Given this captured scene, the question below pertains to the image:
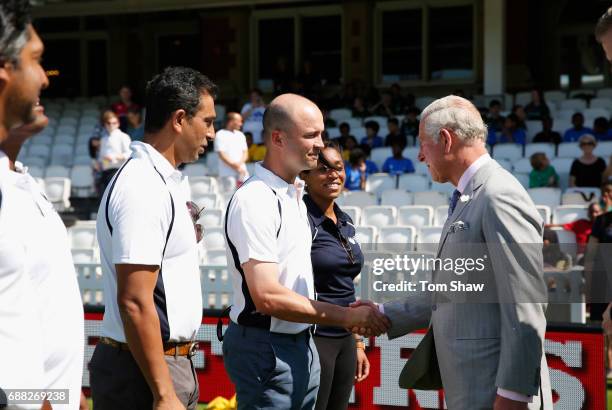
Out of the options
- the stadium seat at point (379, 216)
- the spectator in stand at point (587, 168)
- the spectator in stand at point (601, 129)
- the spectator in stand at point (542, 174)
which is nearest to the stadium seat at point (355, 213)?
the stadium seat at point (379, 216)

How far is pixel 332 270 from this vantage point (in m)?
4.52

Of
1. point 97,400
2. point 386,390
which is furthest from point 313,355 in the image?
point 386,390

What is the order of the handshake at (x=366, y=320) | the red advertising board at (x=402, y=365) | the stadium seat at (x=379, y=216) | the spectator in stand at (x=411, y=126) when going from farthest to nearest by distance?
the spectator in stand at (x=411, y=126)
the stadium seat at (x=379, y=216)
the red advertising board at (x=402, y=365)
the handshake at (x=366, y=320)

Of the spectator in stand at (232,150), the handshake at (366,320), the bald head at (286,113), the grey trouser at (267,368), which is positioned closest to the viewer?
the grey trouser at (267,368)

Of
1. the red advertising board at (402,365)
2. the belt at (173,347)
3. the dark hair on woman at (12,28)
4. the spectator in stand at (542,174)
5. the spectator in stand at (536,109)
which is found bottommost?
the red advertising board at (402,365)

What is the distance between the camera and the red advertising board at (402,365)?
5656mm

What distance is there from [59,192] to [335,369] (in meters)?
10.7

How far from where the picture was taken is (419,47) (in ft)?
71.1

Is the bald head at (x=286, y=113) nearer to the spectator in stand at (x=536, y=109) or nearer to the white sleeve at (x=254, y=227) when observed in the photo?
the white sleeve at (x=254, y=227)

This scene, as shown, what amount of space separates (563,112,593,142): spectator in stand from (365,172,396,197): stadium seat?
286 cm

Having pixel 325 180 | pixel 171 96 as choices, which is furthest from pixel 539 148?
pixel 171 96

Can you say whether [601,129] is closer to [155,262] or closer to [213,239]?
[213,239]

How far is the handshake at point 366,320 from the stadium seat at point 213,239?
7120 millimetres

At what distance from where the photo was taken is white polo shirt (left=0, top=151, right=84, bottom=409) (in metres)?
2.15
